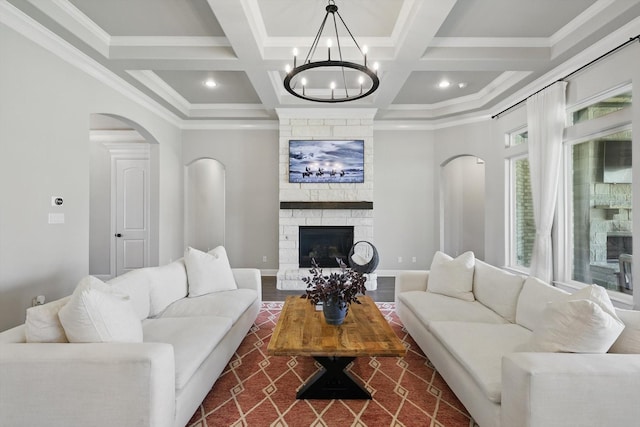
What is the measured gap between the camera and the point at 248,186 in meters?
6.13

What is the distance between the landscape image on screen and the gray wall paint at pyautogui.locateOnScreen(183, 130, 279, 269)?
781 millimetres

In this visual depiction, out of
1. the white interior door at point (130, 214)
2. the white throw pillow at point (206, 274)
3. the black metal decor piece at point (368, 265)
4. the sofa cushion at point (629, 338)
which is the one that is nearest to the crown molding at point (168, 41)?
the white throw pillow at point (206, 274)

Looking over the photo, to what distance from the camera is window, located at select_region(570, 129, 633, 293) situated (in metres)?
3.07

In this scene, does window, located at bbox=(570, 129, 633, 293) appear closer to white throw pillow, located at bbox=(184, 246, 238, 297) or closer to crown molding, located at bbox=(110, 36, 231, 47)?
white throw pillow, located at bbox=(184, 246, 238, 297)

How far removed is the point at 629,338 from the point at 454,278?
1.64 meters

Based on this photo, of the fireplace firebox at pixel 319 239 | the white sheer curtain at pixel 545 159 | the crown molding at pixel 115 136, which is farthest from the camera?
the crown molding at pixel 115 136

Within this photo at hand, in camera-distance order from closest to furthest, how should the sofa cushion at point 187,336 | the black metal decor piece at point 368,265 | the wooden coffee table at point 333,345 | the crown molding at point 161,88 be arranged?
the sofa cushion at point 187,336 < the wooden coffee table at point 333,345 < the crown molding at point 161,88 < the black metal decor piece at point 368,265

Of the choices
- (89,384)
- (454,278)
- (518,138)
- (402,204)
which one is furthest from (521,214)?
(89,384)

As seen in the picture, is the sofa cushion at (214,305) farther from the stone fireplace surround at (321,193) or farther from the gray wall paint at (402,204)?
the gray wall paint at (402,204)

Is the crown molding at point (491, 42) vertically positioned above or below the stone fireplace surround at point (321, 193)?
above

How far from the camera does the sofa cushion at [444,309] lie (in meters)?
2.65

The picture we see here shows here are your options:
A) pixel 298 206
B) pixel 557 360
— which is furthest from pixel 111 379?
pixel 298 206

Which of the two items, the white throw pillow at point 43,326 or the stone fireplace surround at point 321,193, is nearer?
the white throw pillow at point 43,326

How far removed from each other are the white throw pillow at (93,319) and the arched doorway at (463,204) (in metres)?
6.37
